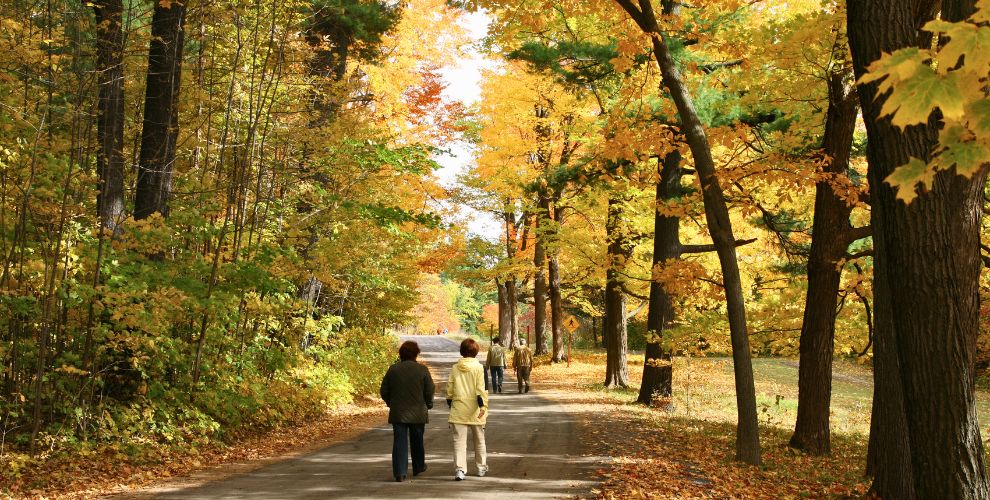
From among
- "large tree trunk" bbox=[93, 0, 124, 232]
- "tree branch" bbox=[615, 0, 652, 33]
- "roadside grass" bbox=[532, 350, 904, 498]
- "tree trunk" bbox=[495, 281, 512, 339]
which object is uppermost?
"tree branch" bbox=[615, 0, 652, 33]

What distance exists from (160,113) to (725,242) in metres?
8.73

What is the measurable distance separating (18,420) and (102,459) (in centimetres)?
114

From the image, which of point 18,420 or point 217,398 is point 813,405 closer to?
point 217,398

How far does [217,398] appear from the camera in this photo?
1166cm

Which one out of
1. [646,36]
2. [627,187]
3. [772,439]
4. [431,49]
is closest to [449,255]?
[431,49]

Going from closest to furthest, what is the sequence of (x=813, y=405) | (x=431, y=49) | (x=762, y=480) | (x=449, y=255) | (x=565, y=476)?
(x=565, y=476) < (x=762, y=480) < (x=813, y=405) < (x=431, y=49) < (x=449, y=255)

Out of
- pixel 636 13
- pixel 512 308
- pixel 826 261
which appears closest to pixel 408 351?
pixel 636 13

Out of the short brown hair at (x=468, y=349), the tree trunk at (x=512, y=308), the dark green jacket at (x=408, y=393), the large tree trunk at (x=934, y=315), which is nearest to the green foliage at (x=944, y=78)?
the large tree trunk at (x=934, y=315)

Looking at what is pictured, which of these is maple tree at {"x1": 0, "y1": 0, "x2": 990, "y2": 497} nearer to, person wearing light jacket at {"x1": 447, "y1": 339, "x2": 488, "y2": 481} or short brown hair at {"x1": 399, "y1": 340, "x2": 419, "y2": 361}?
person wearing light jacket at {"x1": 447, "y1": 339, "x2": 488, "y2": 481}

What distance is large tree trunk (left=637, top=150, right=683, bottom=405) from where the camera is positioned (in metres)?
17.4

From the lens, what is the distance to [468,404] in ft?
30.7

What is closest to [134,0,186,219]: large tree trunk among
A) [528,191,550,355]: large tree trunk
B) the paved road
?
the paved road

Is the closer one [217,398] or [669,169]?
[217,398]

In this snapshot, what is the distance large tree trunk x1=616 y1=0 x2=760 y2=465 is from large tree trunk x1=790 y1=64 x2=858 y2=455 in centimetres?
167
